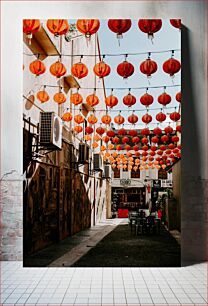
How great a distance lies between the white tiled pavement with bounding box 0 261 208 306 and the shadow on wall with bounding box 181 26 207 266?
0.72ft

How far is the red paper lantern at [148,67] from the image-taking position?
166 inches

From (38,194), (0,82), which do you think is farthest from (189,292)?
(0,82)

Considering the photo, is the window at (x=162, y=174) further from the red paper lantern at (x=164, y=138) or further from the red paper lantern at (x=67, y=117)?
the red paper lantern at (x=67, y=117)

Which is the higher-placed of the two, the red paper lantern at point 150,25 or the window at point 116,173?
the red paper lantern at point 150,25

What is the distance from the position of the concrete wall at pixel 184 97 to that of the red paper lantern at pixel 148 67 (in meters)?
0.51

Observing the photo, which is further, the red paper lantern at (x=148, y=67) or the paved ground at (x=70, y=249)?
the paved ground at (x=70, y=249)

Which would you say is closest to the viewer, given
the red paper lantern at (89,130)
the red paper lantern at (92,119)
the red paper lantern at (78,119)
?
the red paper lantern at (78,119)

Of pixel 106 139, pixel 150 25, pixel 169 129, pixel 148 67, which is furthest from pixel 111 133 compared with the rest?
pixel 150 25

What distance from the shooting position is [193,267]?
4.32 metres

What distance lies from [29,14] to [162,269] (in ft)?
10.5

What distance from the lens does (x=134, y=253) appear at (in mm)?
4402

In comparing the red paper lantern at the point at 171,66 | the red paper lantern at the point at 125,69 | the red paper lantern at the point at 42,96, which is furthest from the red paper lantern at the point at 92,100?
the red paper lantern at the point at 171,66

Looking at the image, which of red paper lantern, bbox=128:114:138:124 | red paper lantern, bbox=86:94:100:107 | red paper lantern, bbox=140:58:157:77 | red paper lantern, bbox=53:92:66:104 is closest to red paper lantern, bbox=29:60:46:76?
red paper lantern, bbox=53:92:66:104

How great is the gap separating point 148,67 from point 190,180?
1.38 meters
